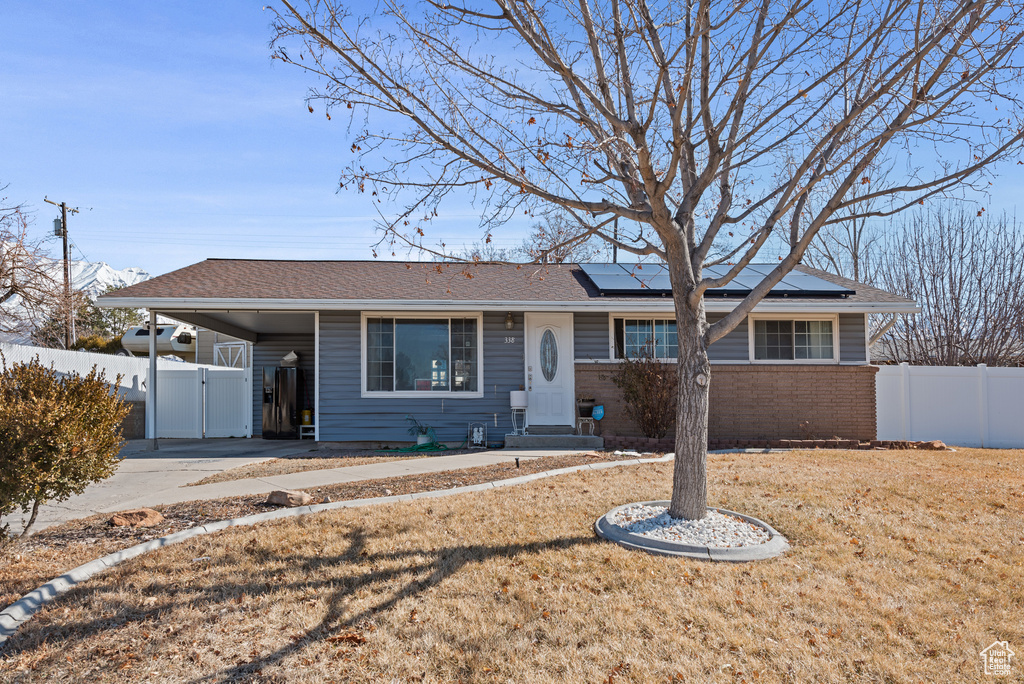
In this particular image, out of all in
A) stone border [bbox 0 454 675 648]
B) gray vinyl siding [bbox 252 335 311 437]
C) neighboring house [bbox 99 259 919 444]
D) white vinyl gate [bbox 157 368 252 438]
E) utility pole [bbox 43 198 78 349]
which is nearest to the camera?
stone border [bbox 0 454 675 648]

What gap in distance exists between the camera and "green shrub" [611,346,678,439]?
1171cm

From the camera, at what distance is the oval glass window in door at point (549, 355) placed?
1245 cm

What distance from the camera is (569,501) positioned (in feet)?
21.3

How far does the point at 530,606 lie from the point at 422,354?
8.80 meters

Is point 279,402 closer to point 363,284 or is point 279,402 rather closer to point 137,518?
point 363,284

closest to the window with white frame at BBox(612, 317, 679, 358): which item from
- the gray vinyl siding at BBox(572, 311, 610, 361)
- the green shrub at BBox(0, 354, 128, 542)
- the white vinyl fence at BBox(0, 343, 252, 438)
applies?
the gray vinyl siding at BBox(572, 311, 610, 361)

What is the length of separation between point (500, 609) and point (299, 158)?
5.68 meters

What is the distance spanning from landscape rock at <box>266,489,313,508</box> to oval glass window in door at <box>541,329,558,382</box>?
6603 millimetres

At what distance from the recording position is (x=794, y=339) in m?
12.9

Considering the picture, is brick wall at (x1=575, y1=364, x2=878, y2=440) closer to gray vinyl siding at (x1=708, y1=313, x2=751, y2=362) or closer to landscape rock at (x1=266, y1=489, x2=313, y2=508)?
gray vinyl siding at (x1=708, y1=313, x2=751, y2=362)

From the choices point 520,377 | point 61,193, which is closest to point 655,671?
point 520,377

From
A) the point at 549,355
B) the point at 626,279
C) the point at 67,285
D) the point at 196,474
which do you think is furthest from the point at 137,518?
the point at 67,285

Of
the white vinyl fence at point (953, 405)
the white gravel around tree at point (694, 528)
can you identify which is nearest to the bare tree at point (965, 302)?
the white vinyl fence at point (953, 405)

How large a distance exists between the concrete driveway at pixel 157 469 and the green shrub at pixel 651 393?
20.9ft
